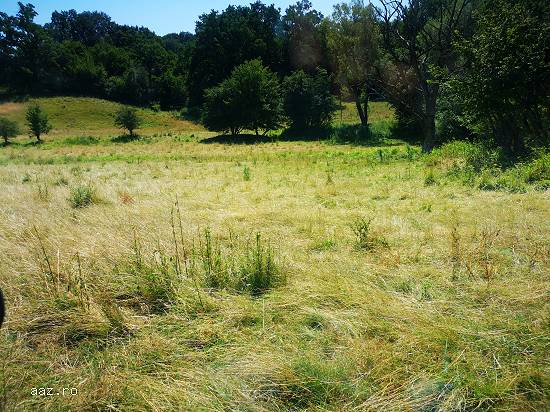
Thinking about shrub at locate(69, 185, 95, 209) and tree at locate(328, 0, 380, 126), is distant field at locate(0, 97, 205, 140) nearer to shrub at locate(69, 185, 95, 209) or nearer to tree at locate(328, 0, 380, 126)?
tree at locate(328, 0, 380, 126)

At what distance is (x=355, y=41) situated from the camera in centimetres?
3269

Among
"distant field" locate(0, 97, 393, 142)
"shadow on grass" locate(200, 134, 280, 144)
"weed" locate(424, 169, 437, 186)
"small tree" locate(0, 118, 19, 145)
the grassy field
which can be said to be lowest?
the grassy field

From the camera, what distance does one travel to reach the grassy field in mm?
2217

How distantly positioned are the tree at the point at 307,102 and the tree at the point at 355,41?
3.80m

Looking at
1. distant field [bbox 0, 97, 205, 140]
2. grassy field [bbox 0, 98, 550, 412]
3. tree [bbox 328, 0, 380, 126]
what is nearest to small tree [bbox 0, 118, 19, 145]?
distant field [bbox 0, 97, 205, 140]

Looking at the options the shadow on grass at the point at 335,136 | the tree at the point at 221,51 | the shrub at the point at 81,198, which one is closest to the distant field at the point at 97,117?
the shadow on grass at the point at 335,136

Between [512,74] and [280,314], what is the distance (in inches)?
441

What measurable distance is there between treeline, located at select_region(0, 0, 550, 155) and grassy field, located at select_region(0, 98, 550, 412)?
707 cm

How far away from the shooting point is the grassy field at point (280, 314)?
222cm

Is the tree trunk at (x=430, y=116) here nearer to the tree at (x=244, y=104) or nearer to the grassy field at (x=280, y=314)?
the grassy field at (x=280, y=314)

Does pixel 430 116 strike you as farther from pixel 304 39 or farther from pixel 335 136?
pixel 304 39

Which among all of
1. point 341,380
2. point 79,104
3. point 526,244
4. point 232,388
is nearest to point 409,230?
point 526,244

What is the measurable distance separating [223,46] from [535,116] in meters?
62.0

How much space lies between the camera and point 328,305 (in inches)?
126
